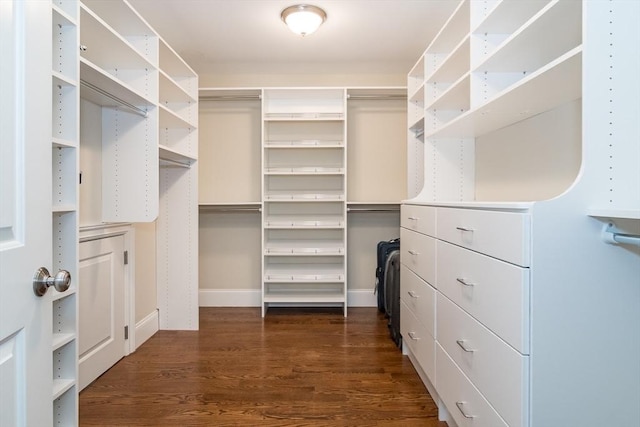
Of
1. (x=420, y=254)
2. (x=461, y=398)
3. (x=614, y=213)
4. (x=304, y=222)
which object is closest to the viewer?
(x=614, y=213)

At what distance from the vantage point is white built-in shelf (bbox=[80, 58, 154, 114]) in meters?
1.62

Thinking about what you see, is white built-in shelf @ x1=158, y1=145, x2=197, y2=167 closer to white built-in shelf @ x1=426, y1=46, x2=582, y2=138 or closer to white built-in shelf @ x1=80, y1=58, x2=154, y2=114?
white built-in shelf @ x1=80, y1=58, x2=154, y2=114

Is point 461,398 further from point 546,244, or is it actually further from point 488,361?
point 546,244

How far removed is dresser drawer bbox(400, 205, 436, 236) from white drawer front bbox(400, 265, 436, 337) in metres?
0.28

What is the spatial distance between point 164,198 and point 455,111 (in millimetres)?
2314

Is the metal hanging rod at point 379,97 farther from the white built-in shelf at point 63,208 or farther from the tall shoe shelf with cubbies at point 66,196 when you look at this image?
the white built-in shelf at point 63,208

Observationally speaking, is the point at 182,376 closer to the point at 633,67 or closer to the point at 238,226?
the point at 238,226

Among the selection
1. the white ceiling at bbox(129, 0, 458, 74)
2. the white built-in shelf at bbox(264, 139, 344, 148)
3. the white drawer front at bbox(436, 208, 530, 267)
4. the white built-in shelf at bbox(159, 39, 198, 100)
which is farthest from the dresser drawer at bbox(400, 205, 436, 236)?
the white built-in shelf at bbox(159, 39, 198, 100)

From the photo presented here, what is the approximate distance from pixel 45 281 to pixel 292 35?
273 centimetres

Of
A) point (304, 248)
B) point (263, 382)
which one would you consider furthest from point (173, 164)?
point (263, 382)

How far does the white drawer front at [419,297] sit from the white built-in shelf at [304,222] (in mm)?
1052

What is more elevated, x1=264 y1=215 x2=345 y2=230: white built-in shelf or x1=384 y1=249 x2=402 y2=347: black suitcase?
x1=264 y1=215 x2=345 y2=230: white built-in shelf

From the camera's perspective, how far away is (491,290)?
1.26 m

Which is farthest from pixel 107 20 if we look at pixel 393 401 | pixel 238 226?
pixel 393 401
